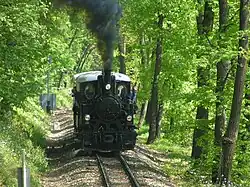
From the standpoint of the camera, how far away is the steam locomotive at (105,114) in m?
17.8

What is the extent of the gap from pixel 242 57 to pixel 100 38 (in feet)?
20.4

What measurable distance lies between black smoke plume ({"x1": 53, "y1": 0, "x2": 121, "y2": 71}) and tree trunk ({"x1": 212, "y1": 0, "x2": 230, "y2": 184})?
3696 mm

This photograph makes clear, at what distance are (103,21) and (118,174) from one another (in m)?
4.88

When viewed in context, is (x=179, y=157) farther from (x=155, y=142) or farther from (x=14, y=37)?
(x=14, y=37)

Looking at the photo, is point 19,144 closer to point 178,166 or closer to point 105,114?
point 105,114

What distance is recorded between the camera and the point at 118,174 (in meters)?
15.4

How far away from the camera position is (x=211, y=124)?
15914 mm

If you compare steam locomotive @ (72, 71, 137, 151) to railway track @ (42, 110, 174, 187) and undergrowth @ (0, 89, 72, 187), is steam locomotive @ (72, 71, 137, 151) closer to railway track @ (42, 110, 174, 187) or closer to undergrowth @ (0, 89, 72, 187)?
railway track @ (42, 110, 174, 187)

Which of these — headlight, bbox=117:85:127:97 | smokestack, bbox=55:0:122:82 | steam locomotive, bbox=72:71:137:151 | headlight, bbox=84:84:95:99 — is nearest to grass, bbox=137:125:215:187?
steam locomotive, bbox=72:71:137:151

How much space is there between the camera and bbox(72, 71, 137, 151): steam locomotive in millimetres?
17781

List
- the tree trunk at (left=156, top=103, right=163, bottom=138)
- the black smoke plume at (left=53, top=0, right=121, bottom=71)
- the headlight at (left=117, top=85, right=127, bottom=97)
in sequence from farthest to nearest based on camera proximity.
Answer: the tree trunk at (left=156, top=103, right=163, bottom=138)
the headlight at (left=117, top=85, right=127, bottom=97)
the black smoke plume at (left=53, top=0, right=121, bottom=71)

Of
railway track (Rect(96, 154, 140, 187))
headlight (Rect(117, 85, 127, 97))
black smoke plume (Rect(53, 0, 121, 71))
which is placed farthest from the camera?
headlight (Rect(117, 85, 127, 97))

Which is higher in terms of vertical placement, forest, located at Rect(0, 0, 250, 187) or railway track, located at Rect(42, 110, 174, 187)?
forest, located at Rect(0, 0, 250, 187)

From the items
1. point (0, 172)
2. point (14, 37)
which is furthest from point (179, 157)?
point (0, 172)
